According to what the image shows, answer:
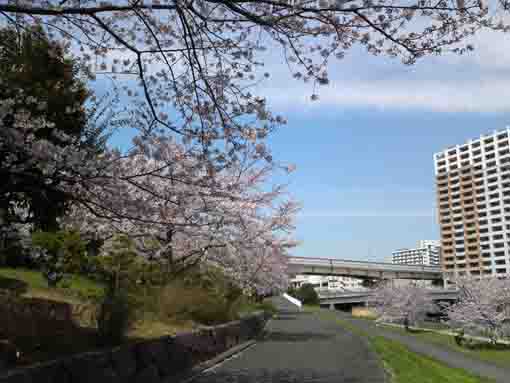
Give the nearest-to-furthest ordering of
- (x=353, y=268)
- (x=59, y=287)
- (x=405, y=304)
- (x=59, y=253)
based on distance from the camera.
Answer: (x=59, y=287) → (x=59, y=253) → (x=405, y=304) → (x=353, y=268)

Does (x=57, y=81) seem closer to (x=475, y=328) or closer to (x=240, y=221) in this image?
(x=240, y=221)

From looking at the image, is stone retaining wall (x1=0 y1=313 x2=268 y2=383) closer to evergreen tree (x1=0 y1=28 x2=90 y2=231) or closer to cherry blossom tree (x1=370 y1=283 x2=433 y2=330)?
evergreen tree (x1=0 y1=28 x2=90 y2=231)

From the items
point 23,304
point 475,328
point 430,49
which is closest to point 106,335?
point 23,304

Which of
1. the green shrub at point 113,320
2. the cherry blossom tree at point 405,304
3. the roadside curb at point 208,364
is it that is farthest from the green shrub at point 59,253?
the cherry blossom tree at point 405,304

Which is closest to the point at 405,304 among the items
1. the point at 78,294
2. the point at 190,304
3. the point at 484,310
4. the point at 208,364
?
the point at 484,310

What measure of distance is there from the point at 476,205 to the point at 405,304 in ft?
341

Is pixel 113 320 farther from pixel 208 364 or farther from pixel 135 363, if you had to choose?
pixel 208 364

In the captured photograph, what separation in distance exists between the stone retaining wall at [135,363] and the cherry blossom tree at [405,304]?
1085 inches

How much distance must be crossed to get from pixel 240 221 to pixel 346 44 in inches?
301

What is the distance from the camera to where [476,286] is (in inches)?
1141

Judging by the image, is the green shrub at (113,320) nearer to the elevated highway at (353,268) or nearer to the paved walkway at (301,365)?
the paved walkway at (301,365)

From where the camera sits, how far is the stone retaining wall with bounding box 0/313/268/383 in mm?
5234

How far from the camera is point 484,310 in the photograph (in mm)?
26812

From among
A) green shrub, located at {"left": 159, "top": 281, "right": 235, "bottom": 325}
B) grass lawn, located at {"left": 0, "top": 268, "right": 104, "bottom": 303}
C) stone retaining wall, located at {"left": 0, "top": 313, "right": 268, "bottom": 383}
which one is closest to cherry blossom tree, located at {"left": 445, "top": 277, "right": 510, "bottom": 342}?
green shrub, located at {"left": 159, "top": 281, "right": 235, "bottom": 325}
